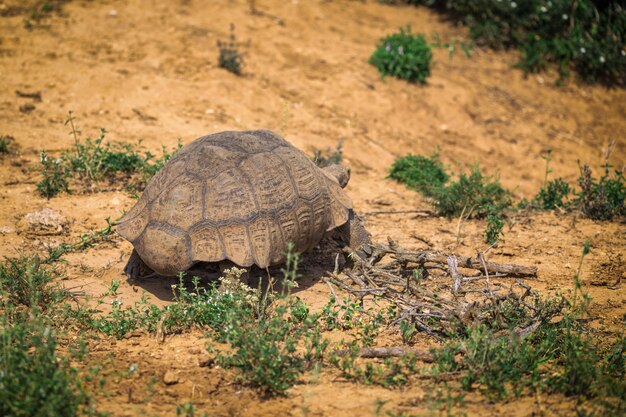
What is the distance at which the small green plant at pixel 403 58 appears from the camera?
9.92m

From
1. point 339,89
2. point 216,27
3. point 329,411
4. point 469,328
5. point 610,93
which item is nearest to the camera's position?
point 329,411

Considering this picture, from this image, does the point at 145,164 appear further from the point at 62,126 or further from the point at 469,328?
the point at 469,328

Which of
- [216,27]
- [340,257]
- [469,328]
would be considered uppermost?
[216,27]

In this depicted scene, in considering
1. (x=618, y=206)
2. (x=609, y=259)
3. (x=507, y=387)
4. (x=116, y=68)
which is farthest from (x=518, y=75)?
(x=507, y=387)

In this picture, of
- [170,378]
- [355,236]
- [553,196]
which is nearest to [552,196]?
[553,196]

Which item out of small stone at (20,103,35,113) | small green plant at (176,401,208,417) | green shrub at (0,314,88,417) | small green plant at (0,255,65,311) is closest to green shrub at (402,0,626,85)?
small stone at (20,103,35,113)

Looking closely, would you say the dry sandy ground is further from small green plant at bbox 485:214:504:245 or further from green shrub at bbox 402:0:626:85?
green shrub at bbox 402:0:626:85

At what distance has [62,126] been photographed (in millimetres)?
7680

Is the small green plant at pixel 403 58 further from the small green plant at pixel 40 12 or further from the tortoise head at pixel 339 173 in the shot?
the small green plant at pixel 40 12

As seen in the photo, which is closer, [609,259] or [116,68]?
[609,259]

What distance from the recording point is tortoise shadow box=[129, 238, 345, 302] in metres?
5.23

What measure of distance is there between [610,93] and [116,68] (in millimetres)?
7872

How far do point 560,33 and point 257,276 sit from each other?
326 inches

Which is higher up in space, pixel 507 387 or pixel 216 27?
pixel 216 27
